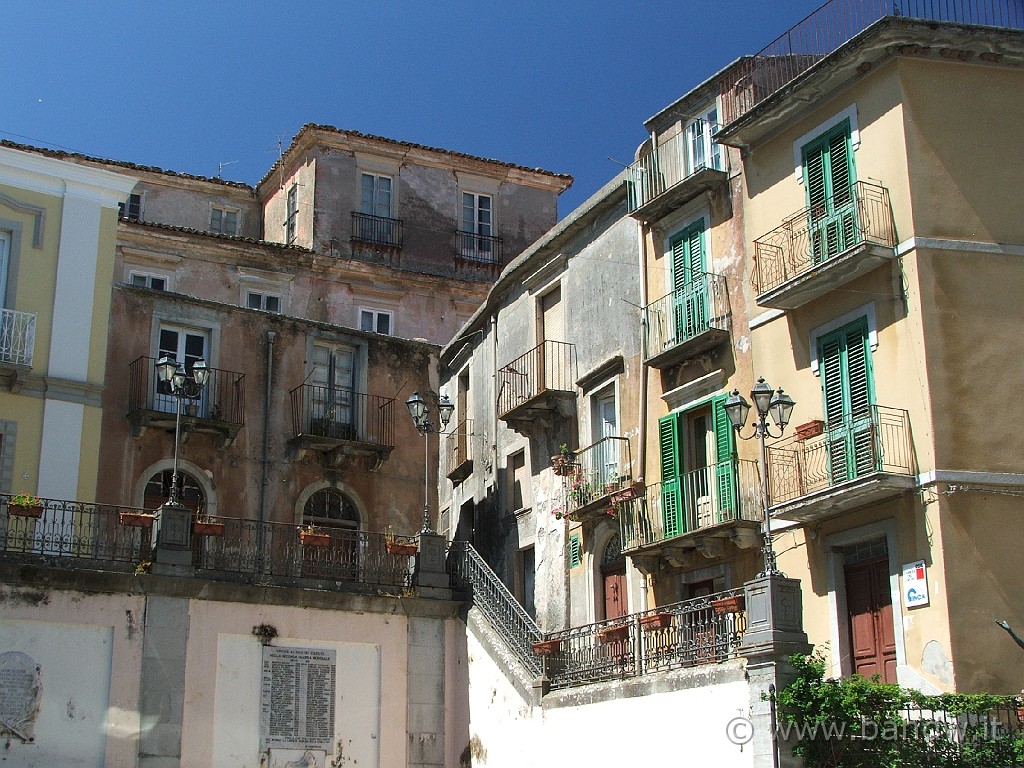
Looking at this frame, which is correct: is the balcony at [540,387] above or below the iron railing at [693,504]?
above

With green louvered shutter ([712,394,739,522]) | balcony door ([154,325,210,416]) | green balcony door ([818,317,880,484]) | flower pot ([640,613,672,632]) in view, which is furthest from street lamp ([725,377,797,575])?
balcony door ([154,325,210,416])

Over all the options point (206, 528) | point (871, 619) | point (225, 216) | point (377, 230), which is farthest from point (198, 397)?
point (871, 619)

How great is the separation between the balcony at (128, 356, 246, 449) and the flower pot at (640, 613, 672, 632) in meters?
11.5

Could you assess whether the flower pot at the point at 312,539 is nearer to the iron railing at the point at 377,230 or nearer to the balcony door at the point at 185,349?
the balcony door at the point at 185,349

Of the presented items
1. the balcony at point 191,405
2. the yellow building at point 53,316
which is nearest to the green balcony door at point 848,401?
the balcony at point 191,405

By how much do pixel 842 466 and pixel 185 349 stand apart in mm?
15042

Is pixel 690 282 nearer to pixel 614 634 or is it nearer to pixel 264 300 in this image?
pixel 614 634

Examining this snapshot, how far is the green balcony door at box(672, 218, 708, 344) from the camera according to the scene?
24422 millimetres

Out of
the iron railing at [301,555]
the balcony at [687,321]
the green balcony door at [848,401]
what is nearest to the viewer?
the green balcony door at [848,401]

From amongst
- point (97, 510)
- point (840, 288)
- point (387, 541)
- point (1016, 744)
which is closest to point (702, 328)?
point (840, 288)

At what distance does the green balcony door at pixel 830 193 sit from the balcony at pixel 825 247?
0.02 m

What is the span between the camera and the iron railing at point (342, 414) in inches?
1207

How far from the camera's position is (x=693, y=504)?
23.6 meters

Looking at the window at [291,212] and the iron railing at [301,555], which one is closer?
the iron railing at [301,555]
